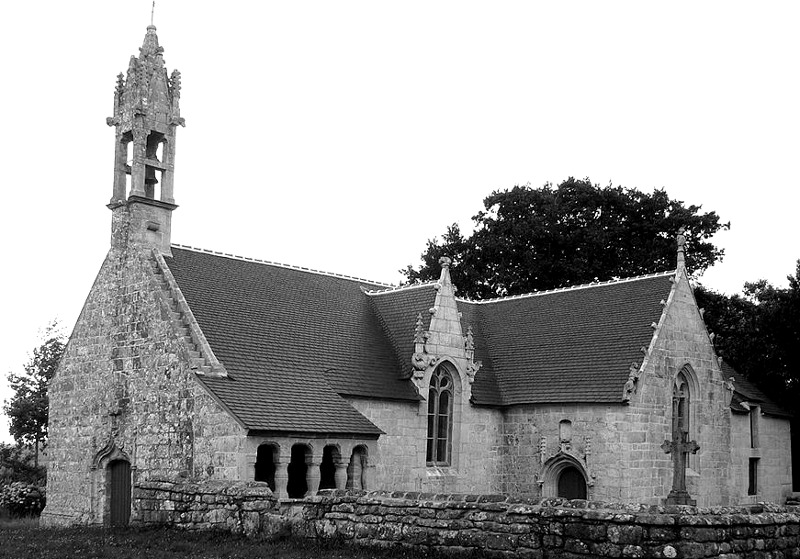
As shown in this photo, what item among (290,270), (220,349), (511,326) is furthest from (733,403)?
(220,349)

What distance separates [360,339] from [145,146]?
9007 millimetres

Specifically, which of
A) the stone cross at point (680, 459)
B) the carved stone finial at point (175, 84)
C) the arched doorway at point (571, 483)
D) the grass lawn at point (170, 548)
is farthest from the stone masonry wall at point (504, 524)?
Answer: the carved stone finial at point (175, 84)

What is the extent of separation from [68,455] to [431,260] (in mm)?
26167

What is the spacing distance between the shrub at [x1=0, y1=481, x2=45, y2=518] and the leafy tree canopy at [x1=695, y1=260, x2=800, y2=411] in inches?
1120

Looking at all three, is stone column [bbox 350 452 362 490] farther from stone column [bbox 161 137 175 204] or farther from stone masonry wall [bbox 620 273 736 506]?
stone column [bbox 161 137 175 204]

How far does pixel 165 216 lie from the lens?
2761cm

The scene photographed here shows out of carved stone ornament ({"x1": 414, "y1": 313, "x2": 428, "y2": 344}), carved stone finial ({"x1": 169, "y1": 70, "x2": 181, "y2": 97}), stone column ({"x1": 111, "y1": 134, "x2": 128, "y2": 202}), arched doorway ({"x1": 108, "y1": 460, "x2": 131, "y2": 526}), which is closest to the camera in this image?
arched doorway ({"x1": 108, "y1": 460, "x2": 131, "y2": 526})

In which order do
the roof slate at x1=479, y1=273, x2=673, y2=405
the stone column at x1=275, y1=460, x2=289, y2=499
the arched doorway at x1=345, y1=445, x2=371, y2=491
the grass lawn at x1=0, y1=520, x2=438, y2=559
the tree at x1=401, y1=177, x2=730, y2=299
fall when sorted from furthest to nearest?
the tree at x1=401, y1=177, x2=730, y2=299
the roof slate at x1=479, y1=273, x2=673, y2=405
the arched doorway at x1=345, y1=445, x2=371, y2=491
the stone column at x1=275, y1=460, x2=289, y2=499
the grass lawn at x1=0, y1=520, x2=438, y2=559

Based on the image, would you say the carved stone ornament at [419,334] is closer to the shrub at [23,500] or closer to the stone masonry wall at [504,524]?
the stone masonry wall at [504,524]

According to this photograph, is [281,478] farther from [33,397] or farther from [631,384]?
[33,397]

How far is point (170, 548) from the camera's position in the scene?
16.2 m

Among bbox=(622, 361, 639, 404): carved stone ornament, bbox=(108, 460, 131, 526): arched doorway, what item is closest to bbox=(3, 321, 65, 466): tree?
bbox=(108, 460, 131, 526): arched doorway

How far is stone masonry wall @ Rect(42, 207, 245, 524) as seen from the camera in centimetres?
2336

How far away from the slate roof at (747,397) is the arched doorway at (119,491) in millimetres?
21220
